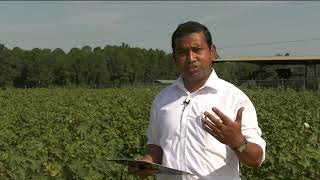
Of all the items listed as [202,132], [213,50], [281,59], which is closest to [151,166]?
[202,132]

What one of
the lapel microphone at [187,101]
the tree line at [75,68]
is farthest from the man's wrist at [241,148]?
the tree line at [75,68]

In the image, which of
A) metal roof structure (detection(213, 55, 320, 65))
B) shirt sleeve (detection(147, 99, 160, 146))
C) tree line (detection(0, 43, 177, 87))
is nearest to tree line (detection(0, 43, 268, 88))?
tree line (detection(0, 43, 177, 87))

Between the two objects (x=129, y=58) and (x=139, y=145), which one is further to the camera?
(x=129, y=58)

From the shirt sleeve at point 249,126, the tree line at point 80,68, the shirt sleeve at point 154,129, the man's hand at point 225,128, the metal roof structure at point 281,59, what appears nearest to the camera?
the man's hand at point 225,128

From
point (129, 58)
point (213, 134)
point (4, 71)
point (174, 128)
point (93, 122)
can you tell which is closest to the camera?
point (213, 134)

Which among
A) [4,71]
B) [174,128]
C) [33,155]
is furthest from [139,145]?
[4,71]

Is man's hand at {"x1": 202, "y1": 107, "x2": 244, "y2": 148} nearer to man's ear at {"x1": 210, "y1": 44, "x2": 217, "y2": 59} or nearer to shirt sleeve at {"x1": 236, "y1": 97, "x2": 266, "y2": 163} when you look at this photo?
A: shirt sleeve at {"x1": 236, "y1": 97, "x2": 266, "y2": 163}

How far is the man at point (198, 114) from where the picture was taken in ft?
10.0

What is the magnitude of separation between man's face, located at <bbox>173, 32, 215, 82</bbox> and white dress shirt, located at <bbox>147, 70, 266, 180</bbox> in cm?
7

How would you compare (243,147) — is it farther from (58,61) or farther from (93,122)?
(58,61)

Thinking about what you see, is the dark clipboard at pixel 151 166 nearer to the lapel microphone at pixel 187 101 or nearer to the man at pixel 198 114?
the man at pixel 198 114

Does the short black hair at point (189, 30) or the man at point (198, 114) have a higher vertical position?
the short black hair at point (189, 30)

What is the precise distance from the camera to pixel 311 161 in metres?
6.28

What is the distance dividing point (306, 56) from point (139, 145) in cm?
4324
